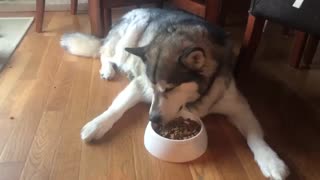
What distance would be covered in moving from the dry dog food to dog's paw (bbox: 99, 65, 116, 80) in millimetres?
675

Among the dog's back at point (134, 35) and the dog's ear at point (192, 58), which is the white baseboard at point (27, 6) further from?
the dog's ear at point (192, 58)

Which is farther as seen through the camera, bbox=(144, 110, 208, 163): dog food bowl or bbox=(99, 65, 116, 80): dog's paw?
bbox=(99, 65, 116, 80): dog's paw

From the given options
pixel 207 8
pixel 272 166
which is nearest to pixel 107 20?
pixel 207 8

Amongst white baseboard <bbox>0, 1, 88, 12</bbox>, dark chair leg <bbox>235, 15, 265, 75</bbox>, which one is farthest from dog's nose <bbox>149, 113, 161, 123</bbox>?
white baseboard <bbox>0, 1, 88, 12</bbox>

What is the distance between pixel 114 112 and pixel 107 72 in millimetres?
493

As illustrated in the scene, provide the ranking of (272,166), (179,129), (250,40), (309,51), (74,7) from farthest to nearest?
(74,7), (309,51), (250,40), (179,129), (272,166)

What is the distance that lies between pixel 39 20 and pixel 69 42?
0.49 meters

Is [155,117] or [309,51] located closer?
[155,117]

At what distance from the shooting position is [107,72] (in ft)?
6.91

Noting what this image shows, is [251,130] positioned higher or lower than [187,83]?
lower

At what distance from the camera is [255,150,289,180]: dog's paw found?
1.35m

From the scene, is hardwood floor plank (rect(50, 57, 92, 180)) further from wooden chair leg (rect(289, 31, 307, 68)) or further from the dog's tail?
wooden chair leg (rect(289, 31, 307, 68))

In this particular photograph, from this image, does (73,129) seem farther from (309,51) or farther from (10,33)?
(309,51)

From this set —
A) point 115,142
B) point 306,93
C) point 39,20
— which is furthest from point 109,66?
point 306,93
